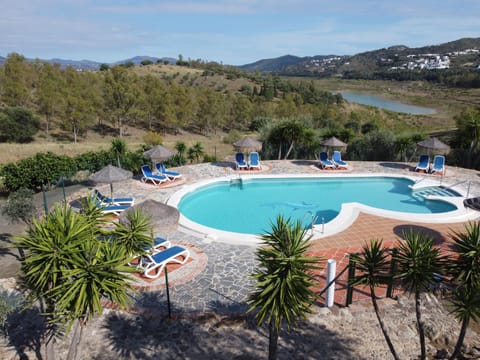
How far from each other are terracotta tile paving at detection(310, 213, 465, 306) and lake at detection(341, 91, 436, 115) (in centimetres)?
7626

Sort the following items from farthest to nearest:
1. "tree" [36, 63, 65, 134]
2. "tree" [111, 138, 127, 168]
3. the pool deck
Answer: "tree" [36, 63, 65, 134] → "tree" [111, 138, 127, 168] → the pool deck

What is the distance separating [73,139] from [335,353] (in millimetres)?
40577

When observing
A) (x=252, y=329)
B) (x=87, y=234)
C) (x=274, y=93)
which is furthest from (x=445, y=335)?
(x=274, y=93)

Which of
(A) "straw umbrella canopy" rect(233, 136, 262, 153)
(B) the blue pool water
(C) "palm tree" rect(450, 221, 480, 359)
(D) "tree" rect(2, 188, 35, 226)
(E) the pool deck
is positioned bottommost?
(B) the blue pool water

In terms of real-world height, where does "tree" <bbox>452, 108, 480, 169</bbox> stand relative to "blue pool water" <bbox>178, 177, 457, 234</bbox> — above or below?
above

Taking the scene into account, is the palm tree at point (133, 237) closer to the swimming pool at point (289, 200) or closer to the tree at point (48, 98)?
the swimming pool at point (289, 200)

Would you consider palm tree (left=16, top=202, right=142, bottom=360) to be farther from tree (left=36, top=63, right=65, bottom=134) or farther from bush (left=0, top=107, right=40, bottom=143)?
tree (left=36, top=63, right=65, bottom=134)

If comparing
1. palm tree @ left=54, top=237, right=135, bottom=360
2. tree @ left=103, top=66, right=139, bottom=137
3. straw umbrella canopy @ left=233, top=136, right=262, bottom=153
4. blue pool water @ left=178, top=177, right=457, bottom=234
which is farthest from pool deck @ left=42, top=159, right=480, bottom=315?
tree @ left=103, top=66, right=139, bottom=137

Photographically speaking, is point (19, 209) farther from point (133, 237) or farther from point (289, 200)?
point (289, 200)

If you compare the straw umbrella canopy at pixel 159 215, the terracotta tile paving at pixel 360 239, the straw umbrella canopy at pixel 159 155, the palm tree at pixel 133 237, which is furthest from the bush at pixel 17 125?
the terracotta tile paving at pixel 360 239

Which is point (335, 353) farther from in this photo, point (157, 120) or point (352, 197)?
point (157, 120)

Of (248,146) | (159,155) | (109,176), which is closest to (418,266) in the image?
(109,176)

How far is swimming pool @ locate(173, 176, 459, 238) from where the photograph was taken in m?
14.5

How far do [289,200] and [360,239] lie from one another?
589 cm
